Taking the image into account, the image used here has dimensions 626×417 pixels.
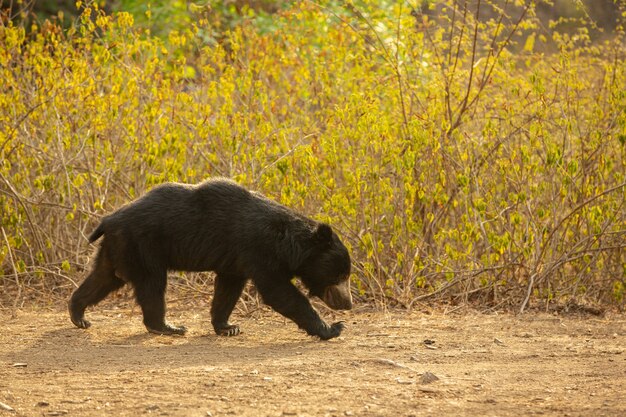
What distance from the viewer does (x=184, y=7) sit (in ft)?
61.3

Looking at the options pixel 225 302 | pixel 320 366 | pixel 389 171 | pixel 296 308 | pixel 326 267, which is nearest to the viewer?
pixel 320 366

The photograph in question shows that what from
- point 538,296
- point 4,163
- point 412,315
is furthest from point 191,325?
point 538,296

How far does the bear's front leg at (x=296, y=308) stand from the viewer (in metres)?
7.23

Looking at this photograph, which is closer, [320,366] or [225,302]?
[320,366]

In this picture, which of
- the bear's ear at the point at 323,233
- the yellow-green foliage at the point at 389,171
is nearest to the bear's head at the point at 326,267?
the bear's ear at the point at 323,233

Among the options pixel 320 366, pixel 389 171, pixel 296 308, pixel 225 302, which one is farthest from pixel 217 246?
pixel 389 171

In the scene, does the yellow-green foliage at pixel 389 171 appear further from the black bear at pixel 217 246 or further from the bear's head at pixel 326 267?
the black bear at pixel 217 246

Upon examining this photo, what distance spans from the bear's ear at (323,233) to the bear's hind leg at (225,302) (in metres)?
0.70

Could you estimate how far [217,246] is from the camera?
7.39m

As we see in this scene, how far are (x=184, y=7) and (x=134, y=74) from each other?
897cm

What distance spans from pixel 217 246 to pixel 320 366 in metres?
1.52

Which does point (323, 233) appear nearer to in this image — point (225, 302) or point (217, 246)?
point (217, 246)

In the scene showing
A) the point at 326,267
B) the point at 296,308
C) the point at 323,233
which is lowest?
the point at 296,308

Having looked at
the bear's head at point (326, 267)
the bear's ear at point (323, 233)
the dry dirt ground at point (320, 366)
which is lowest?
the dry dirt ground at point (320, 366)
